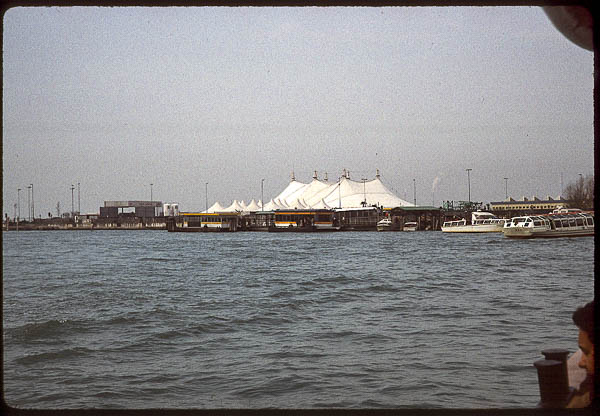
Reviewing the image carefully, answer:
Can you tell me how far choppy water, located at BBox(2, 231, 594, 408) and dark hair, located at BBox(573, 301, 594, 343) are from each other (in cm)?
350

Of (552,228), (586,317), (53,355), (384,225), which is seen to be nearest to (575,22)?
(586,317)

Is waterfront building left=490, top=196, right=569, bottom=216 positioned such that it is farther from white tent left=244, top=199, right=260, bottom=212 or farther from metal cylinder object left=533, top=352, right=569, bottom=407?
metal cylinder object left=533, top=352, right=569, bottom=407

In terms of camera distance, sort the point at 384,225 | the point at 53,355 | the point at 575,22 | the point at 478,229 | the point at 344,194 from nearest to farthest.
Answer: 1. the point at 575,22
2. the point at 53,355
3. the point at 478,229
4. the point at 384,225
5. the point at 344,194

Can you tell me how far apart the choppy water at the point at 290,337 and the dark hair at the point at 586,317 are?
350 centimetres

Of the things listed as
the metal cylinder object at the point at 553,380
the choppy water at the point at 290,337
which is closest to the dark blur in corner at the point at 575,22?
the metal cylinder object at the point at 553,380

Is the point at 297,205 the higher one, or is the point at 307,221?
the point at 297,205

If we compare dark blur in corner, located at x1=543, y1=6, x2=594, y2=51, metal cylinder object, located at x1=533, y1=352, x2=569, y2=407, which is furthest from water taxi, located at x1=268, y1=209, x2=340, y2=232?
dark blur in corner, located at x1=543, y1=6, x2=594, y2=51

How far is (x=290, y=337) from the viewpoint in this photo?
893 cm

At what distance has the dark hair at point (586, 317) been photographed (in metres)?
2.03

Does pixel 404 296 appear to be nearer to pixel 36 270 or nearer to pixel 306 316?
pixel 306 316

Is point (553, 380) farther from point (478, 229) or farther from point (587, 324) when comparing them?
point (478, 229)

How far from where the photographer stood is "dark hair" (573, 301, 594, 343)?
79.9 inches

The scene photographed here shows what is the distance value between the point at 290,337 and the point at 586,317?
7143mm

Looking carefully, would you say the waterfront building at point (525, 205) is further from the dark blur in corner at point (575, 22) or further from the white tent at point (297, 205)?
the dark blur in corner at point (575, 22)
